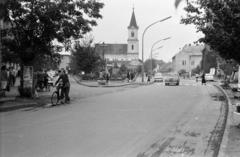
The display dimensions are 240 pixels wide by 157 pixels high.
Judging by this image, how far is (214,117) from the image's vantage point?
15.7m

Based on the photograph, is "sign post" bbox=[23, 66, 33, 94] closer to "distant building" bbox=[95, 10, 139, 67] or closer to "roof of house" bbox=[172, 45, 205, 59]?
"distant building" bbox=[95, 10, 139, 67]

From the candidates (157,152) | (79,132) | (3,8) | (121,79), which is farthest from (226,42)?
(121,79)

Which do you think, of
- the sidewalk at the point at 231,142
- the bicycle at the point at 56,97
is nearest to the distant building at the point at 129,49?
the bicycle at the point at 56,97

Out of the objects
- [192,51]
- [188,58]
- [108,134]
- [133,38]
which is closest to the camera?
[108,134]

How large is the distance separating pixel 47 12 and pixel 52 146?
45.3 ft

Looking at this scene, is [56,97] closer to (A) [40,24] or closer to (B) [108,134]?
(A) [40,24]

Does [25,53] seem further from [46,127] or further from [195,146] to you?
[195,146]

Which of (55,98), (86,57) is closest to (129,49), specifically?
(86,57)

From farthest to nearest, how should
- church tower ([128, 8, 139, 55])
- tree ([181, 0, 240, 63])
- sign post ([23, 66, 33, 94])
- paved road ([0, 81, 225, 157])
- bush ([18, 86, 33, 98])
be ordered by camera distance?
church tower ([128, 8, 139, 55]) < sign post ([23, 66, 33, 94]) < bush ([18, 86, 33, 98]) < tree ([181, 0, 240, 63]) < paved road ([0, 81, 225, 157])

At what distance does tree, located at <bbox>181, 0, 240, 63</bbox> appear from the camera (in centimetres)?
1340

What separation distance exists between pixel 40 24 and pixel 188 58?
Answer: 149354 mm

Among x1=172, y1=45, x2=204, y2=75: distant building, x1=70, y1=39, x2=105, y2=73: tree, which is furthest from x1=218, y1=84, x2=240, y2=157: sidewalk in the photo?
x1=172, y1=45, x2=204, y2=75: distant building

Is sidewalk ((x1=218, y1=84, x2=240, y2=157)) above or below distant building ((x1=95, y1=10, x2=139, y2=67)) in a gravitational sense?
below

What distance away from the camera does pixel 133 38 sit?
171 meters
